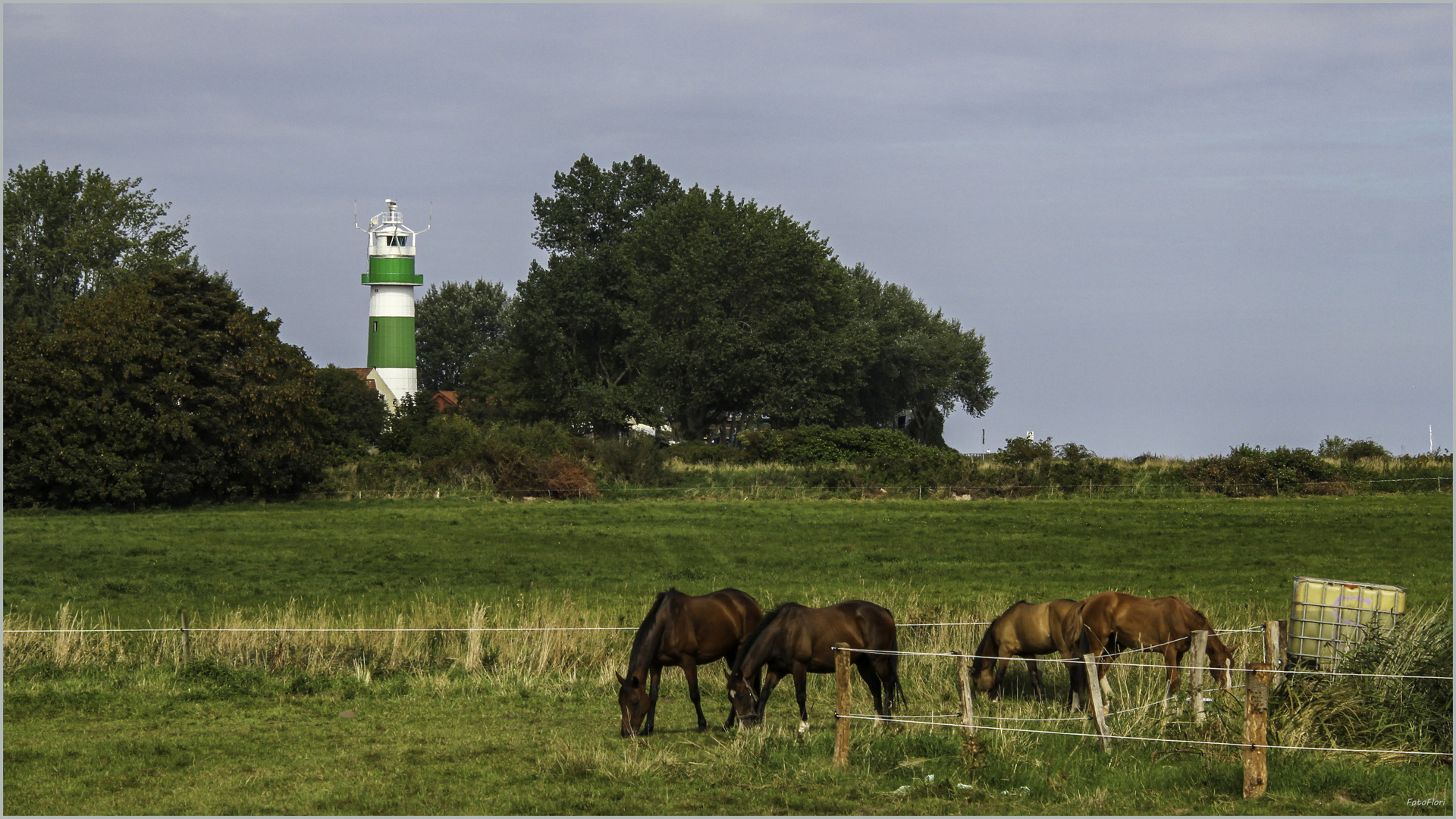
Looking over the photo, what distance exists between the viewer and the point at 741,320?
227 ft

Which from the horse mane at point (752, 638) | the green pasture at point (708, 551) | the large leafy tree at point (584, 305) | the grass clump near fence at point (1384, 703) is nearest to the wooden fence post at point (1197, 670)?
the grass clump near fence at point (1384, 703)

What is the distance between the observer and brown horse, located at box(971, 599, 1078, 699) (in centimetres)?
1456

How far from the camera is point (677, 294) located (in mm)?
69000

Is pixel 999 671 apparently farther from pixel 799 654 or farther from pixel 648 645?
pixel 648 645

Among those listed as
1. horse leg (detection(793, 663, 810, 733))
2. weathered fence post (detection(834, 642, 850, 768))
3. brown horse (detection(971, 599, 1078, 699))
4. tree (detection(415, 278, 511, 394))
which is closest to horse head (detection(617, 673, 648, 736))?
horse leg (detection(793, 663, 810, 733))

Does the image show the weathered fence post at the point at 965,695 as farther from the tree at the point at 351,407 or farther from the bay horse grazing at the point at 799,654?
the tree at the point at 351,407


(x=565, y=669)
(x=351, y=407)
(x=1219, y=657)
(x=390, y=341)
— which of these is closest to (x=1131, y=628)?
(x=1219, y=657)

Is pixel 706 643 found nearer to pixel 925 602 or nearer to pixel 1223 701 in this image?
pixel 1223 701

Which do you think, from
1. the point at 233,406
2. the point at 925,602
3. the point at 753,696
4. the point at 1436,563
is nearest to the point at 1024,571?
the point at 925,602

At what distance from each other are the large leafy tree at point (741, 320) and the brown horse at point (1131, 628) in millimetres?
51140

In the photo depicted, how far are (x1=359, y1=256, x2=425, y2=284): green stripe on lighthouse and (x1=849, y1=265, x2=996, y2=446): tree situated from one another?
95.7ft

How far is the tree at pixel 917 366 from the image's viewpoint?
82.6m

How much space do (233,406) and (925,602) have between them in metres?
31.0

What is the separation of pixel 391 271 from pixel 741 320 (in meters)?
24.8
